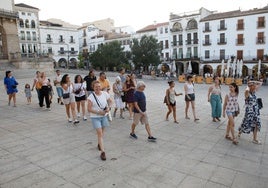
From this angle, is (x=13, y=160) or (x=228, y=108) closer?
(x=13, y=160)

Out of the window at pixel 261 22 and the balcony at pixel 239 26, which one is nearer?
the window at pixel 261 22

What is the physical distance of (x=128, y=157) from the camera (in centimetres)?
505

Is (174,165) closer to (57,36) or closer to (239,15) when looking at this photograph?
(239,15)

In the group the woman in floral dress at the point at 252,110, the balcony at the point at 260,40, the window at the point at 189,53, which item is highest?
the balcony at the point at 260,40

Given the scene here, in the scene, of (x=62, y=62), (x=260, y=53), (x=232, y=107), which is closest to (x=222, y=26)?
(x=260, y=53)

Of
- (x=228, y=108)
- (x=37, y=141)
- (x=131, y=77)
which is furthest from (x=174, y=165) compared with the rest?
(x=131, y=77)

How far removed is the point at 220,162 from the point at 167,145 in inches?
54.8

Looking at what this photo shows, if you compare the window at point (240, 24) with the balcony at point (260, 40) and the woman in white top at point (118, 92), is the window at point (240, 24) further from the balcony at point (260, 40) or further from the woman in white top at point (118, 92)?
the woman in white top at point (118, 92)

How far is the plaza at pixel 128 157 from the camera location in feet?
13.4

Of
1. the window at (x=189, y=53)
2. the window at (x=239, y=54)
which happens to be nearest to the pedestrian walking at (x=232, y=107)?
the window at (x=239, y=54)

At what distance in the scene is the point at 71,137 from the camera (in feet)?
21.0

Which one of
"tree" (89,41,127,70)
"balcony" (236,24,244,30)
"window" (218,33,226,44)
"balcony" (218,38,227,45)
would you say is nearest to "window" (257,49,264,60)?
"balcony" (236,24,244,30)

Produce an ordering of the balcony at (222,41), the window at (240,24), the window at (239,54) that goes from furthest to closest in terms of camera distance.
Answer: the balcony at (222,41) < the window at (239,54) < the window at (240,24)

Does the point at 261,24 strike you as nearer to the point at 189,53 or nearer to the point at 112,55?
the point at 189,53
